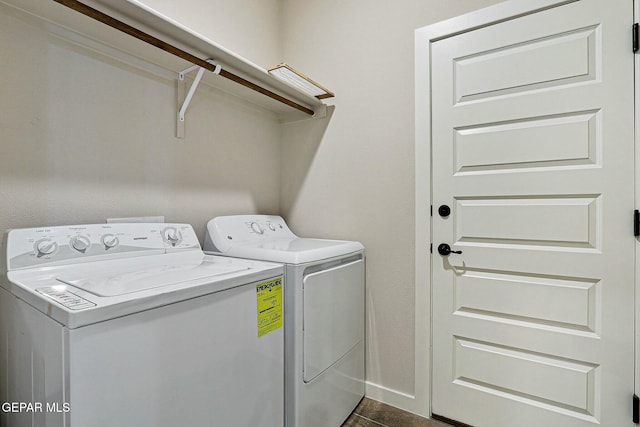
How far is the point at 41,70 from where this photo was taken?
1163mm

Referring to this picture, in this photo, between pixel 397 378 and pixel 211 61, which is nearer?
pixel 211 61

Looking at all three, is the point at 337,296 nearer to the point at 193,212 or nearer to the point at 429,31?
the point at 193,212

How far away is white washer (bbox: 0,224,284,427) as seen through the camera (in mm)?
704

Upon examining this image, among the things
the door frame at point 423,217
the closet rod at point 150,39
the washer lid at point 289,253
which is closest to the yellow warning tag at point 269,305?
the washer lid at point 289,253

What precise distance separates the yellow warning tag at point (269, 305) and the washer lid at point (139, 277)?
11 centimetres

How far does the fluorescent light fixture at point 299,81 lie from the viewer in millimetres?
1560

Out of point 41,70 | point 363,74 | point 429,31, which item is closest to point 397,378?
point 363,74

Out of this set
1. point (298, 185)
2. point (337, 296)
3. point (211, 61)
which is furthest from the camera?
point (298, 185)

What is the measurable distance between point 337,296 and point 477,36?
1.50 meters

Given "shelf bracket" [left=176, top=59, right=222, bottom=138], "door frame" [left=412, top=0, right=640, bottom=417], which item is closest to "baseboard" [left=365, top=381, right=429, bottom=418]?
"door frame" [left=412, top=0, right=640, bottom=417]

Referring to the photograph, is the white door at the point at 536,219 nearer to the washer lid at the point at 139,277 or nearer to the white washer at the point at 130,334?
the white washer at the point at 130,334

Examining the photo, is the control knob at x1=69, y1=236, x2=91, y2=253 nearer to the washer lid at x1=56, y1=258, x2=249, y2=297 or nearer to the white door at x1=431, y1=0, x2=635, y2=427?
the washer lid at x1=56, y1=258, x2=249, y2=297

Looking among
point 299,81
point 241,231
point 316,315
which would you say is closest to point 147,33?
point 299,81

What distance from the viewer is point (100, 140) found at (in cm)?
133
